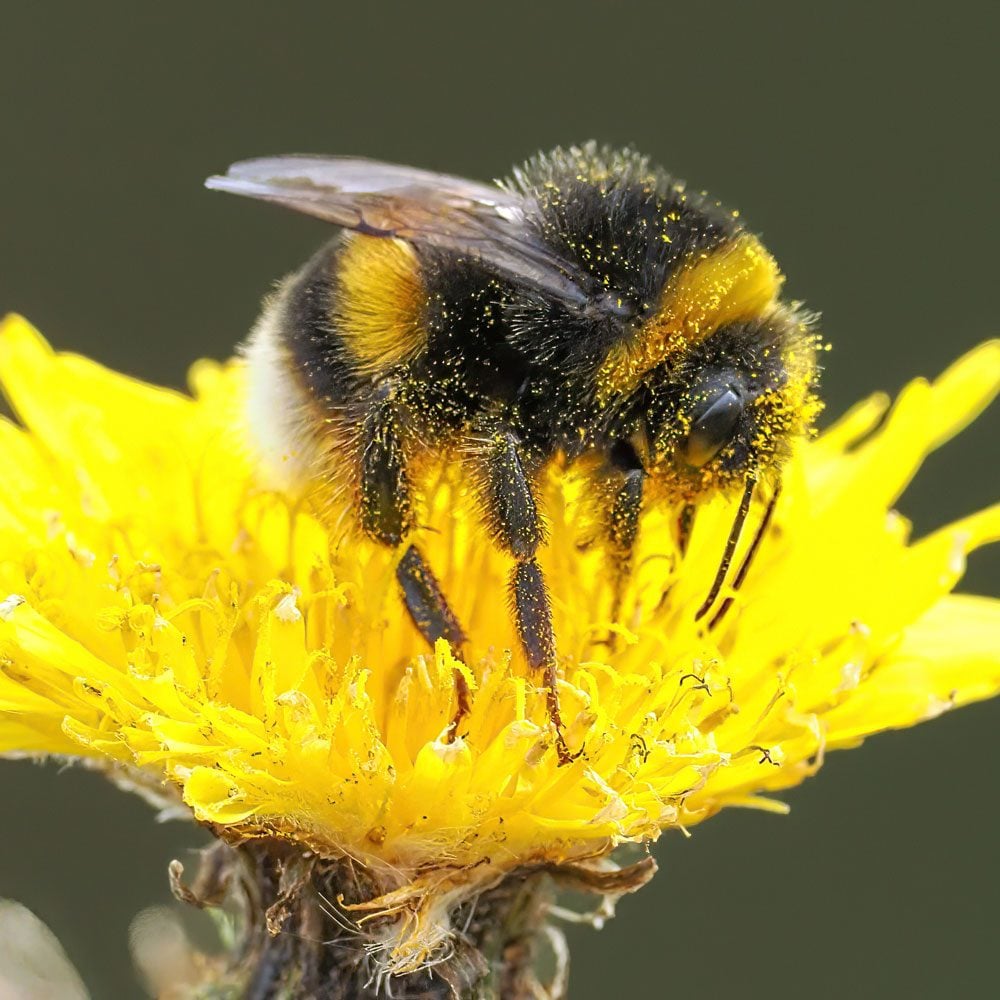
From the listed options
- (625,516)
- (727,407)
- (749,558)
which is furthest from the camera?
(749,558)

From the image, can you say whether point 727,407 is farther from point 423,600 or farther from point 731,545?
point 423,600

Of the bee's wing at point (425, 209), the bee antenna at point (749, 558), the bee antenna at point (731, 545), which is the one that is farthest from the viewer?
the bee antenna at point (749, 558)

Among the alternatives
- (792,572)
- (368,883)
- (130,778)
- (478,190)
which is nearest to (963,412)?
(792,572)

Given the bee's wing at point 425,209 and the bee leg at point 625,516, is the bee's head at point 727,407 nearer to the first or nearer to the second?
the bee leg at point 625,516

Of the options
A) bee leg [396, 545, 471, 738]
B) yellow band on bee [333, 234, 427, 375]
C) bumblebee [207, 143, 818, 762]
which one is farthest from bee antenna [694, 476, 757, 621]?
yellow band on bee [333, 234, 427, 375]

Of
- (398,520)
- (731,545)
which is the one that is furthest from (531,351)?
(731,545)

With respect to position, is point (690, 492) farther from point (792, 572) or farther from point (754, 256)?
point (792, 572)

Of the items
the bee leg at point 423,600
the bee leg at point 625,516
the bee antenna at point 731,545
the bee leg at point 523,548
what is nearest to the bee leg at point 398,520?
the bee leg at point 423,600
